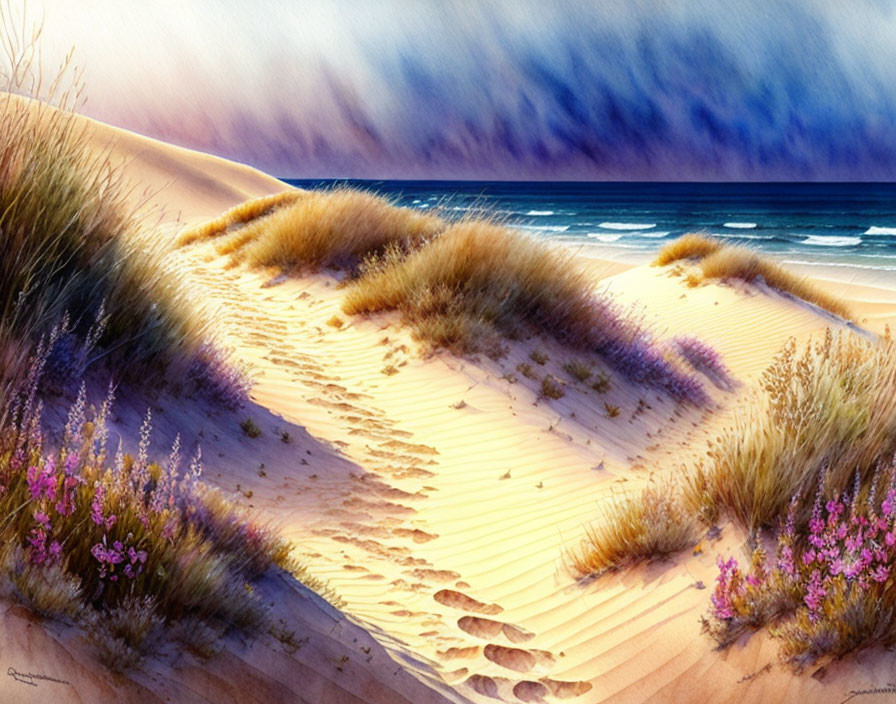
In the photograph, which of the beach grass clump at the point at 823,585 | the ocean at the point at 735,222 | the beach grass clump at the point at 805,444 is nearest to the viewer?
the beach grass clump at the point at 823,585

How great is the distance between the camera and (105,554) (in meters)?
2.34

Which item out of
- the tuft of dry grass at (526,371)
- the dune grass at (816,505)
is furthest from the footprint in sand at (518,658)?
the tuft of dry grass at (526,371)

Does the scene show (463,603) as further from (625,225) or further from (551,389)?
(625,225)

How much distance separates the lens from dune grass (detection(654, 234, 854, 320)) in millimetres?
15898

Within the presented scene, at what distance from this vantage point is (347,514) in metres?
5.07

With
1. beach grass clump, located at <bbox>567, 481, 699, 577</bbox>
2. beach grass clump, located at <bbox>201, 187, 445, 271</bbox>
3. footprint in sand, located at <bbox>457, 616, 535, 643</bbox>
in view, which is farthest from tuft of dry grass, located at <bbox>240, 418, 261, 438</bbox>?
beach grass clump, located at <bbox>201, 187, 445, 271</bbox>

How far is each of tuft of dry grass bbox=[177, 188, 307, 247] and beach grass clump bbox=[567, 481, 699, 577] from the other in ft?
49.6

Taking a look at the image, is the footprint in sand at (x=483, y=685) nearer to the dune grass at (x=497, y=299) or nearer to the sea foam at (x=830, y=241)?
the dune grass at (x=497, y=299)

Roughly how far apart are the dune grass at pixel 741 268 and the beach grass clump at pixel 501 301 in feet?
22.6

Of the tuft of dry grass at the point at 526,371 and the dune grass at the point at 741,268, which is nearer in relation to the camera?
the tuft of dry grass at the point at 526,371

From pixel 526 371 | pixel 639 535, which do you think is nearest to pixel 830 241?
pixel 526 371
